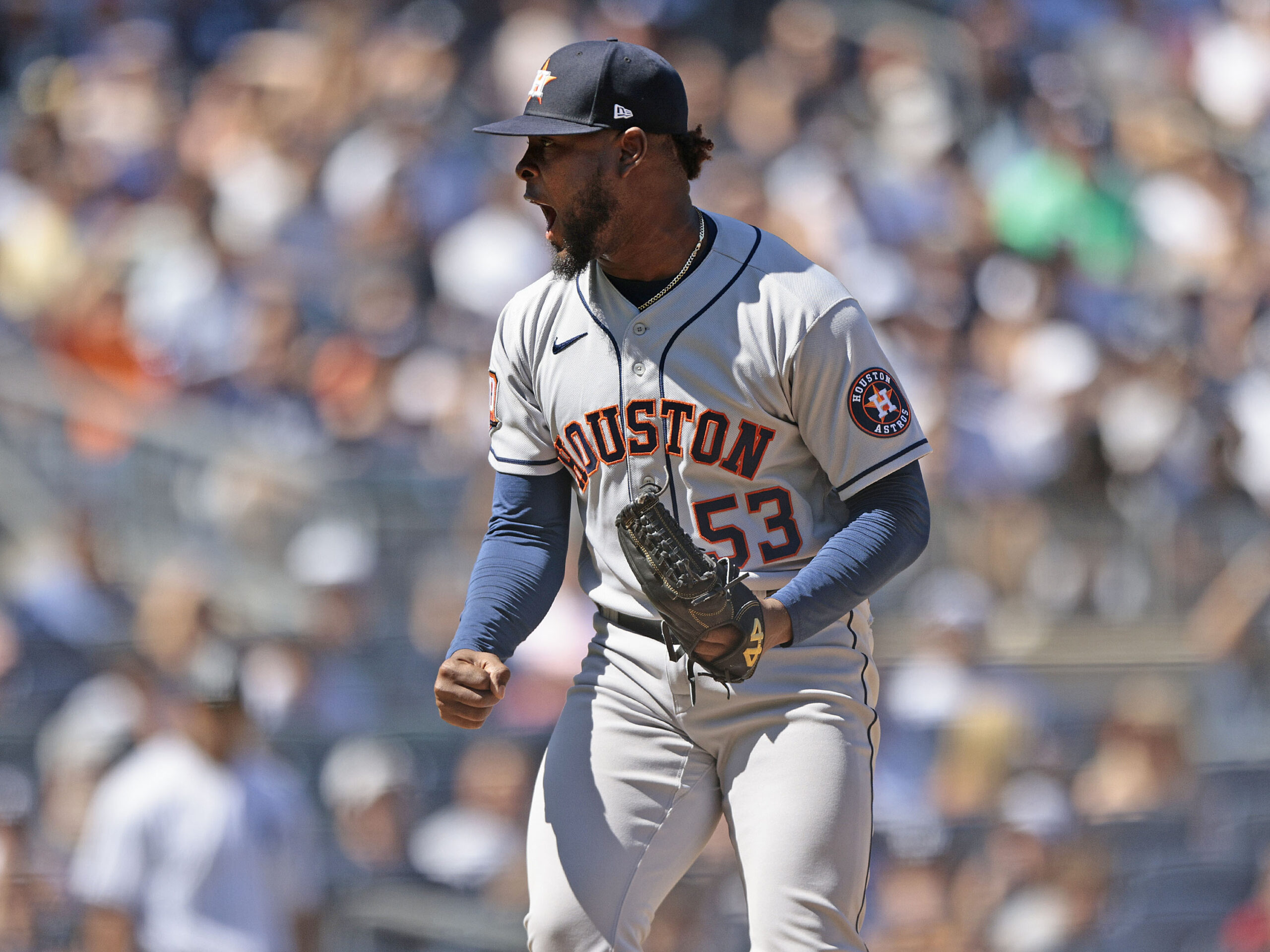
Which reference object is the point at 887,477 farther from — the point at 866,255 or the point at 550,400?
the point at 866,255

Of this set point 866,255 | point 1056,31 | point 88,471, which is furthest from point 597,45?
point 1056,31

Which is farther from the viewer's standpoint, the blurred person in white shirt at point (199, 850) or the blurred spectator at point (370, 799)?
the blurred spectator at point (370, 799)

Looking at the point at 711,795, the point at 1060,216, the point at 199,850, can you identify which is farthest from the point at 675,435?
the point at 1060,216

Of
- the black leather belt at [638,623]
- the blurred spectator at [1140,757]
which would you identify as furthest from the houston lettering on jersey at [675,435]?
the blurred spectator at [1140,757]

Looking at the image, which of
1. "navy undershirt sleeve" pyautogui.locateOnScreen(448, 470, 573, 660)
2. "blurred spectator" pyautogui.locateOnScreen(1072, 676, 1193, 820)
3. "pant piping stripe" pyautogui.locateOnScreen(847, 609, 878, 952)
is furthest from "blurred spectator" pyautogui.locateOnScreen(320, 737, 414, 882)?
"pant piping stripe" pyautogui.locateOnScreen(847, 609, 878, 952)

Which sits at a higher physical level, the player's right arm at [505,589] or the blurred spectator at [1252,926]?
the player's right arm at [505,589]

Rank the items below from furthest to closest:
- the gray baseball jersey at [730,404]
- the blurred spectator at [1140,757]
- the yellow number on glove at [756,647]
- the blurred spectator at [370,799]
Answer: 1. the blurred spectator at [1140,757]
2. the blurred spectator at [370,799]
3. the gray baseball jersey at [730,404]
4. the yellow number on glove at [756,647]

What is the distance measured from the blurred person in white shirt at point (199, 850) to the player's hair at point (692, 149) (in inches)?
111

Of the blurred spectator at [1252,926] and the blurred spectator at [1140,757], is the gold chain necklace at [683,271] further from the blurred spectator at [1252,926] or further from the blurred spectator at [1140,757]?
the blurred spectator at [1252,926]

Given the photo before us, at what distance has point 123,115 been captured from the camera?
8688 mm

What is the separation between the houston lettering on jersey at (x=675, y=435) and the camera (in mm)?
2580

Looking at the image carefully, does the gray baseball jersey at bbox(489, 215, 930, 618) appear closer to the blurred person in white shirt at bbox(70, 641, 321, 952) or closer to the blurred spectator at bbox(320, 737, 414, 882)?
the blurred person in white shirt at bbox(70, 641, 321, 952)

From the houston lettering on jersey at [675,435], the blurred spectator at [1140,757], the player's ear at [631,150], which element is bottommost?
the blurred spectator at [1140,757]

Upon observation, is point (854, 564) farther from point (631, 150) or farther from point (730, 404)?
point (631, 150)
